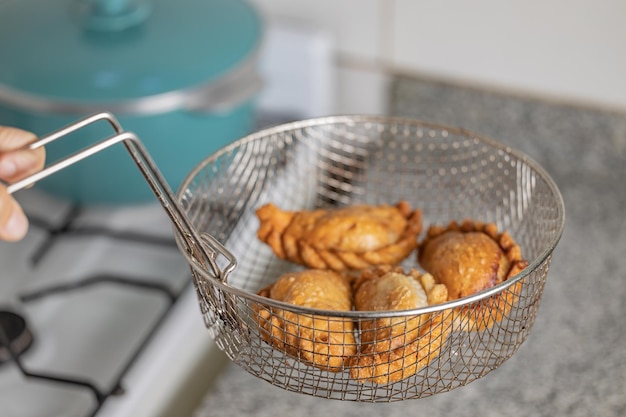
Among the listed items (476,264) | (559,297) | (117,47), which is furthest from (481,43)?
(476,264)

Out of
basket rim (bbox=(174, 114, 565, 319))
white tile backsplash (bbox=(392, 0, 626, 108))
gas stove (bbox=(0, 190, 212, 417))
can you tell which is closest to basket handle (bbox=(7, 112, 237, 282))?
basket rim (bbox=(174, 114, 565, 319))

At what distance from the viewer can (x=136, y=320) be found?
2.71 ft

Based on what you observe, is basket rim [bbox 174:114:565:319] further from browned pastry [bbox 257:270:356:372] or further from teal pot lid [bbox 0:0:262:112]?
teal pot lid [bbox 0:0:262:112]

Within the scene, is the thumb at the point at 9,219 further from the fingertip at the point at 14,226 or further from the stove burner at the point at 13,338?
the stove burner at the point at 13,338

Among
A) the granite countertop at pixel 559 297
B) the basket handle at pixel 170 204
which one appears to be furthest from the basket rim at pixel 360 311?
the granite countertop at pixel 559 297

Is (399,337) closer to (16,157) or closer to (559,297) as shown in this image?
(16,157)

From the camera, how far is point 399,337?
448mm

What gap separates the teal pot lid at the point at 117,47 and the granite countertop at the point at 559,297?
0.86 feet

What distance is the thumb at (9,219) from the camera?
425 mm

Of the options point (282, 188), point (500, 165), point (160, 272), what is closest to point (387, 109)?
point (282, 188)

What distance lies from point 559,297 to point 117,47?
1.76ft

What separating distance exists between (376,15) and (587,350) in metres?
0.50

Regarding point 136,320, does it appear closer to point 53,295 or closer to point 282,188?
point 53,295

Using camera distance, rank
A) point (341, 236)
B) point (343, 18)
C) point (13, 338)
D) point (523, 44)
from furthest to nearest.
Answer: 1. point (343, 18)
2. point (523, 44)
3. point (13, 338)
4. point (341, 236)
